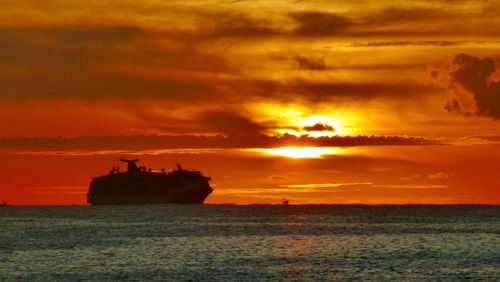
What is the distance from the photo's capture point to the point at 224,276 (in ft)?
241

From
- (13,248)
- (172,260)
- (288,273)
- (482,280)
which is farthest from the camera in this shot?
(13,248)

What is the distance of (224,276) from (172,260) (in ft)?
53.5

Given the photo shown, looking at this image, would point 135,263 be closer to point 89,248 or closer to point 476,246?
point 89,248

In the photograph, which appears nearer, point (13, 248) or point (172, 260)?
point (172, 260)

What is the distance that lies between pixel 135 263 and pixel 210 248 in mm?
22120

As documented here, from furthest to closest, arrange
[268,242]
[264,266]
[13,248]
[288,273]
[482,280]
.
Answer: [268,242]
[13,248]
[264,266]
[288,273]
[482,280]

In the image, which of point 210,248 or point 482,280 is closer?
point 482,280

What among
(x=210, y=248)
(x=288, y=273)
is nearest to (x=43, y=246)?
(x=210, y=248)

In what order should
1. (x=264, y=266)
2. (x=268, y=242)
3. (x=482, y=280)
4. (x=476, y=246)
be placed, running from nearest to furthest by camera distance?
1. (x=482, y=280)
2. (x=264, y=266)
3. (x=476, y=246)
4. (x=268, y=242)

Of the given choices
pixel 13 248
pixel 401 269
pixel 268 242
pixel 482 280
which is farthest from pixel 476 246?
pixel 13 248

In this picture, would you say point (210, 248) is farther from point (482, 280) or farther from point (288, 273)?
point (482, 280)

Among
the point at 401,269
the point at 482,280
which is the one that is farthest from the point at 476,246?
the point at 482,280

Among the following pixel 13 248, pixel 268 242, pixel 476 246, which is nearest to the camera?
pixel 13 248

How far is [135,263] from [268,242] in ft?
121
